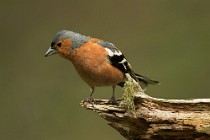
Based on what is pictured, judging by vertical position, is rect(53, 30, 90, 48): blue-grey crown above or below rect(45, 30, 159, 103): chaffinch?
above

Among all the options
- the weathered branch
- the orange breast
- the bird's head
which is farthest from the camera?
the bird's head

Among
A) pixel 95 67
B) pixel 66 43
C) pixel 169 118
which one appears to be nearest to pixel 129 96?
pixel 169 118

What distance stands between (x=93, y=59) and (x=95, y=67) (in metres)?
0.08

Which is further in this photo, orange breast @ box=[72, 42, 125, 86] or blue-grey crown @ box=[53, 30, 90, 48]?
blue-grey crown @ box=[53, 30, 90, 48]

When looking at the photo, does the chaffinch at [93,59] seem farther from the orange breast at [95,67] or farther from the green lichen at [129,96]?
the green lichen at [129,96]

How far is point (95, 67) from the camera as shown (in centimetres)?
555

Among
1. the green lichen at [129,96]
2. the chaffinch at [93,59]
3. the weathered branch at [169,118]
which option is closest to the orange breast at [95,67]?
the chaffinch at [93,59]

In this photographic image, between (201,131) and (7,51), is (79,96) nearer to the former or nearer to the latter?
(7,51)

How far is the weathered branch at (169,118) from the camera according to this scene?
446 cm

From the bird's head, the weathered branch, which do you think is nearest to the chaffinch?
the bird's head

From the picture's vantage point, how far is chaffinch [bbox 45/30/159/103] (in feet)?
18.2

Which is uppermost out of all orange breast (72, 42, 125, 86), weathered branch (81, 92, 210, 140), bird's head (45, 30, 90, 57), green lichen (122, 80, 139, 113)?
bird's head (45, 30, 90, 57)

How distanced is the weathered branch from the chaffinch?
0.88 metres

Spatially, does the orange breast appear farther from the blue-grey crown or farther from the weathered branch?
the weathered branch
